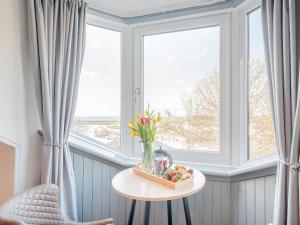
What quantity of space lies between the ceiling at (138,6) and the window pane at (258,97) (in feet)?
1.45

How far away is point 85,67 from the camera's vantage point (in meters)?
2.06

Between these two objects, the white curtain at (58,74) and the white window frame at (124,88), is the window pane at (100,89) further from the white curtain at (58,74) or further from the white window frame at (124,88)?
the white curtain at (58,74)

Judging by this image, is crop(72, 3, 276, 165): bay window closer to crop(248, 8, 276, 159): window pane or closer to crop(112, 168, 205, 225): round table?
crop(248, 8, 276, 159): window pane

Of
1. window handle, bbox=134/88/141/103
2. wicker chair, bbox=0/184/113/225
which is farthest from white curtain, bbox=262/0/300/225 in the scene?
window handle, bbox=134/88/141/103

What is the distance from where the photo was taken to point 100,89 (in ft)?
6.94

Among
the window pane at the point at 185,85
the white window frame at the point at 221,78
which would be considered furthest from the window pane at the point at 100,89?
the white window frame at the point at 221,78

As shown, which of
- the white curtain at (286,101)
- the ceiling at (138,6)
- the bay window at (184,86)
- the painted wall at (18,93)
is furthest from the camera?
the ceiling at (138,6)

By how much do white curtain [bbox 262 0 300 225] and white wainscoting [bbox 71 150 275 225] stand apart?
0.73 feet

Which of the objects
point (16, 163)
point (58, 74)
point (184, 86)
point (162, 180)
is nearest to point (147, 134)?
point (162, 180)

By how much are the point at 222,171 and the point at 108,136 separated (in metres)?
1.10

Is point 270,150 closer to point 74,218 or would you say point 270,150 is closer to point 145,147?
point 145,147

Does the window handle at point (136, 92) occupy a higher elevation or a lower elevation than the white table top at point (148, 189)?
higher

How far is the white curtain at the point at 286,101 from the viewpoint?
1153 mm

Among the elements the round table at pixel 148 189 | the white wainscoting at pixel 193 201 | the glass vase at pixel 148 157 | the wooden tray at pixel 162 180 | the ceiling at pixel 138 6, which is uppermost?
the ceiling at pixel 138 6
